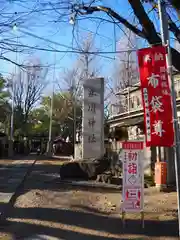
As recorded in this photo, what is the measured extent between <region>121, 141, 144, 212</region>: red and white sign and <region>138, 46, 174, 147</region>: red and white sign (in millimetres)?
1213

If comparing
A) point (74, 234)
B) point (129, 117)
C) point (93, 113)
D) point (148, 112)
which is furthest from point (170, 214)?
point (129, 117)

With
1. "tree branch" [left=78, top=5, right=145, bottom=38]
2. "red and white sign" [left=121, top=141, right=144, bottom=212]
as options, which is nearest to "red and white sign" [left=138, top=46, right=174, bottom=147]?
"red and white sign" [left=121, top=141, right=144, bottom=212]

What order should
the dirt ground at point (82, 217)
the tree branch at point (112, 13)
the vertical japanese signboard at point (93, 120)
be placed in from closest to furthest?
the dirt ground at point (82, 217), the tree branch at point (112, 13), the vertical japanese signboard at point (93, 120)

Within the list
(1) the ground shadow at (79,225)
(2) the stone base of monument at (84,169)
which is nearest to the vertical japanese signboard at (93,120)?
(2) the stone base of monument at (84,169)

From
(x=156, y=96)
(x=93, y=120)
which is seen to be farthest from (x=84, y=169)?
(x=156, y=96)

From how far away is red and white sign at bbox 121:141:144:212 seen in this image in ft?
23.1

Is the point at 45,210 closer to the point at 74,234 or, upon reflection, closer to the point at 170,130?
the point at 74,234

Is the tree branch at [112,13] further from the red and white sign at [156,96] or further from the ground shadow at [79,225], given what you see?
the ground shadow at [79,225]

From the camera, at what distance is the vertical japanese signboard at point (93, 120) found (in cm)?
1533

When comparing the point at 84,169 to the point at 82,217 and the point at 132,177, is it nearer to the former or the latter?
the point at 82,217

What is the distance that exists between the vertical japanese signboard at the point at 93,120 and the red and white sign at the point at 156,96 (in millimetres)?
9317

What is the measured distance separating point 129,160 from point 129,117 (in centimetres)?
1822

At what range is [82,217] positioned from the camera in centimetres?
799

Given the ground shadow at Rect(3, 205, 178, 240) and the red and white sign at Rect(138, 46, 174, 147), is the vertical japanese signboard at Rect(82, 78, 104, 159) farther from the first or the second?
the red and white sign at Rect(138, 46, 174, 147)
